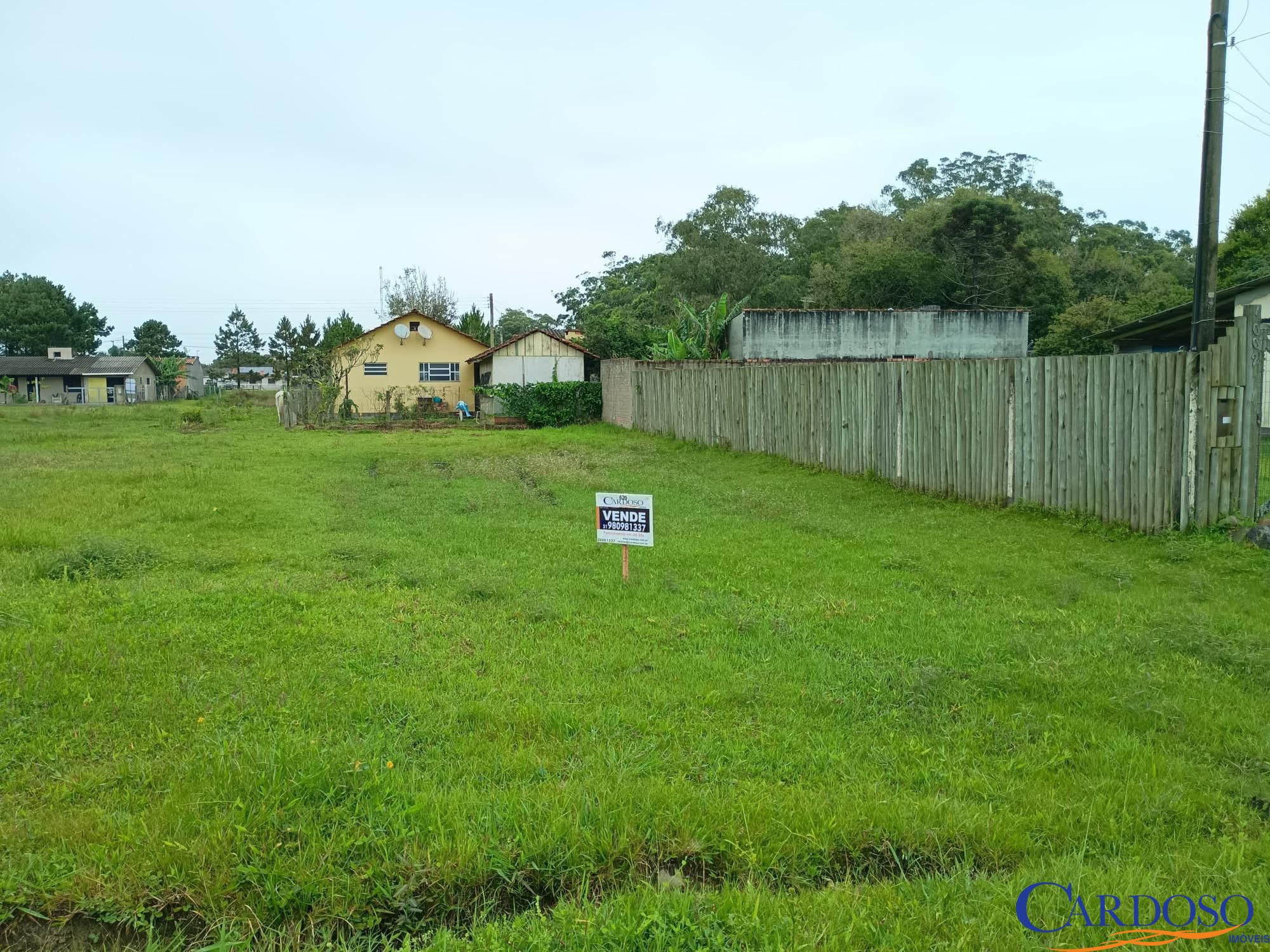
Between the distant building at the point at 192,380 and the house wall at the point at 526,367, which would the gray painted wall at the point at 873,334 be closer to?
the house wall at the point at 526,367

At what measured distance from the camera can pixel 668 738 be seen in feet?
14.4

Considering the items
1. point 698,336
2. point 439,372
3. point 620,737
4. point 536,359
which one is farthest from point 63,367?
point 620,737

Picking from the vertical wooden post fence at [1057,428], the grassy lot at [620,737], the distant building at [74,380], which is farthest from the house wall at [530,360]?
the distant building at [74,380]

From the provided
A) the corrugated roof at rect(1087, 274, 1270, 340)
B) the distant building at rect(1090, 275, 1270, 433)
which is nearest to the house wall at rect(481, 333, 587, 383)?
the distant building at rect(1090, 275, 1270, 433)

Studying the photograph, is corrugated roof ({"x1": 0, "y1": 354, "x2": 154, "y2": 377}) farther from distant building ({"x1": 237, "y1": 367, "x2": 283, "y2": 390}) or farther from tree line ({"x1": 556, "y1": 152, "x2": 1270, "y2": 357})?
tree line ({"x1": 556, "y1": 152, "x2": 1270, "y2": 357})

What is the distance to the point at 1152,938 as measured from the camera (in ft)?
9.04

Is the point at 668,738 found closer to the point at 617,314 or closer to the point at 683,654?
the point at 683,654

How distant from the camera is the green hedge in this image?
104 ft

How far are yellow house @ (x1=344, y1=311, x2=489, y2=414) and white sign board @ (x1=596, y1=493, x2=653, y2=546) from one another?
3060 cm

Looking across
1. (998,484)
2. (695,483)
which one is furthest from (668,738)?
(695,483)

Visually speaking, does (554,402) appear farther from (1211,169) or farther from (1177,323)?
(1211,169)

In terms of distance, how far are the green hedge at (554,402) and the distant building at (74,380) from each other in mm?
44378

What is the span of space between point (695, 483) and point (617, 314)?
2783cm

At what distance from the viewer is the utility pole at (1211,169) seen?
1045 centimetres
